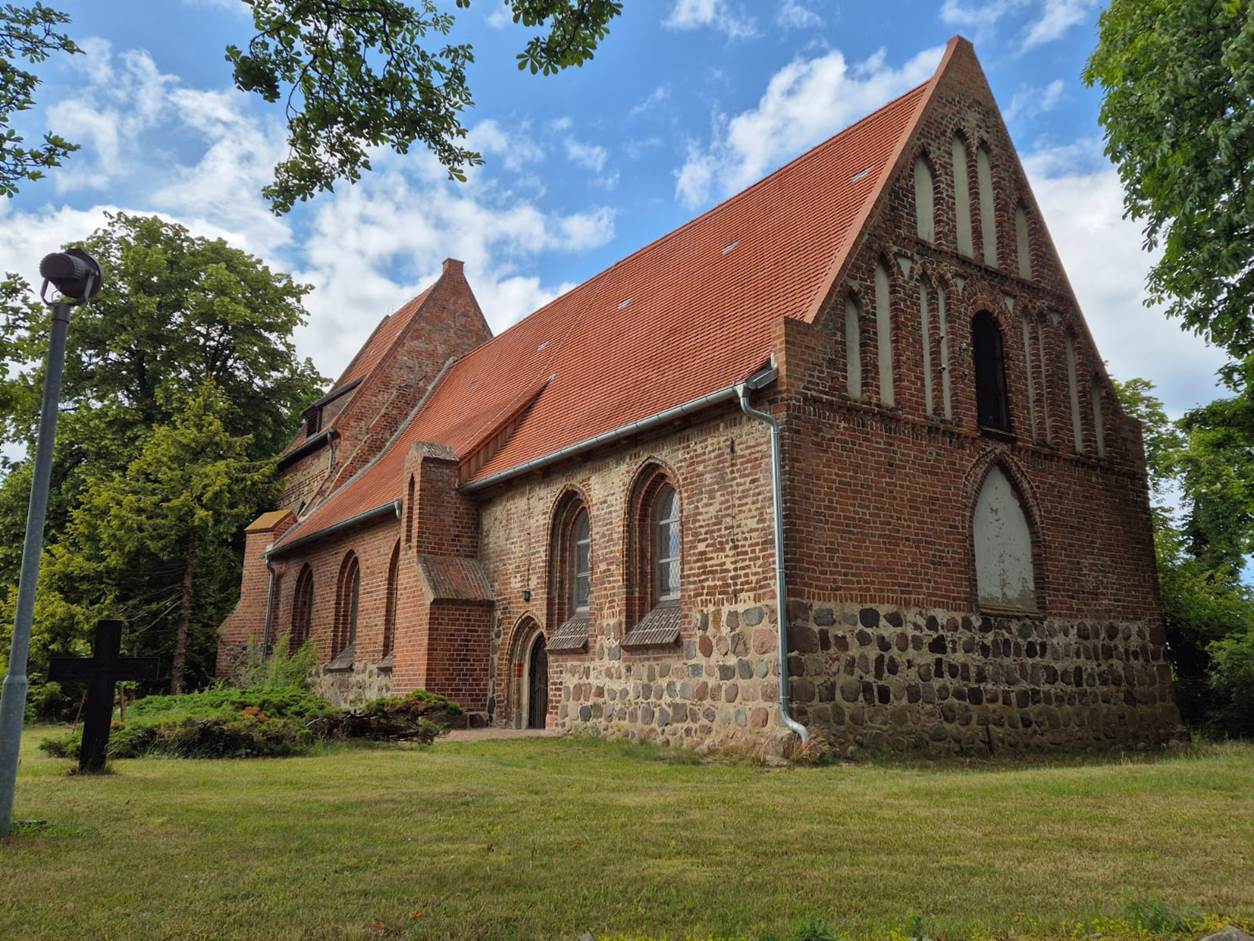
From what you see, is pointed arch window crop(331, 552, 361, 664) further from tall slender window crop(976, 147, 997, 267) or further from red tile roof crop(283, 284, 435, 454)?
tall slender window crop(976, 147, 997, 267)

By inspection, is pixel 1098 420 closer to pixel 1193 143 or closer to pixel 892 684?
pixel 1193 143

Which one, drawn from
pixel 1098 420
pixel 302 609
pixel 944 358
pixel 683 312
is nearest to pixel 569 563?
pixel 683 312

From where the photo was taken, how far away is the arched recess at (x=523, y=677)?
627 inches

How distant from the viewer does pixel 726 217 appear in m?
17.7

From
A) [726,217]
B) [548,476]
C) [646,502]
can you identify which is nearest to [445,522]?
[548,476]

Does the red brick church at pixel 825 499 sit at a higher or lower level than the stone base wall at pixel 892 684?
higher

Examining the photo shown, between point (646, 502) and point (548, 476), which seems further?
point (548, 476)

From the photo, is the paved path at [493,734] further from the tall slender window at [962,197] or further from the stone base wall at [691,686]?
the tall slender window at [962,197]

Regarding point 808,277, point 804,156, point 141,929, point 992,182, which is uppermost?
point 804,156

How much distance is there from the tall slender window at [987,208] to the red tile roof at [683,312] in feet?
4.34

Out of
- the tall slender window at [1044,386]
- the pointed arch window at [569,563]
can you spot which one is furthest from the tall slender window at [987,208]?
the pointed arch window at [569,563]

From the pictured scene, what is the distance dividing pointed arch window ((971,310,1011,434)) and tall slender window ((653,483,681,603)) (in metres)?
4.41

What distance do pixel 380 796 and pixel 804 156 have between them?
1312 cm

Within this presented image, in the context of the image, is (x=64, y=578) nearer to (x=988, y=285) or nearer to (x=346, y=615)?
(x=346, y=615)
